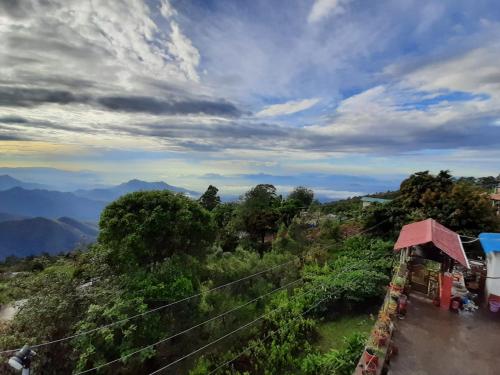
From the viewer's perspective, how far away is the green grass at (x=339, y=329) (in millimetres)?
10113

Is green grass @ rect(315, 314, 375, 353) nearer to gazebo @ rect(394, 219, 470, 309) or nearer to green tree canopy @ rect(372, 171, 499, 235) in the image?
gazebo @ rect(394, 219, 470, 309)

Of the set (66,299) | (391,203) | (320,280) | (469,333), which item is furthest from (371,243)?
(66,299)

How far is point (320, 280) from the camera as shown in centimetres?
1274

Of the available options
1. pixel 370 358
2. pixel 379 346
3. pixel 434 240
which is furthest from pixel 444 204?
pixel 370 358

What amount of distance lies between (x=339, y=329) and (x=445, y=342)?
165 inches

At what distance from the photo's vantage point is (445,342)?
279 inches

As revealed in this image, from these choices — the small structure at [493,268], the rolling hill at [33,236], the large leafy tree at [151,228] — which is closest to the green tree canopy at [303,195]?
the large leafy tree at [151,228]

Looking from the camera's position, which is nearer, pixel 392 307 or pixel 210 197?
pixel 392 307

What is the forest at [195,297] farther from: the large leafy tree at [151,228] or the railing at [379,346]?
the railing at [379,346]

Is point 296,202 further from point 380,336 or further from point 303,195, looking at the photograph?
point 380,336

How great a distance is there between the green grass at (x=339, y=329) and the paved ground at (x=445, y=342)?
7.92 feet

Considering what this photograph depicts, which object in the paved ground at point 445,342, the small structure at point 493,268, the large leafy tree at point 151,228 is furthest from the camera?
the large leafy tree at point 151,228

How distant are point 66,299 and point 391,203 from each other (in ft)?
53.3

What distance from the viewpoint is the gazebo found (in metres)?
8.58
